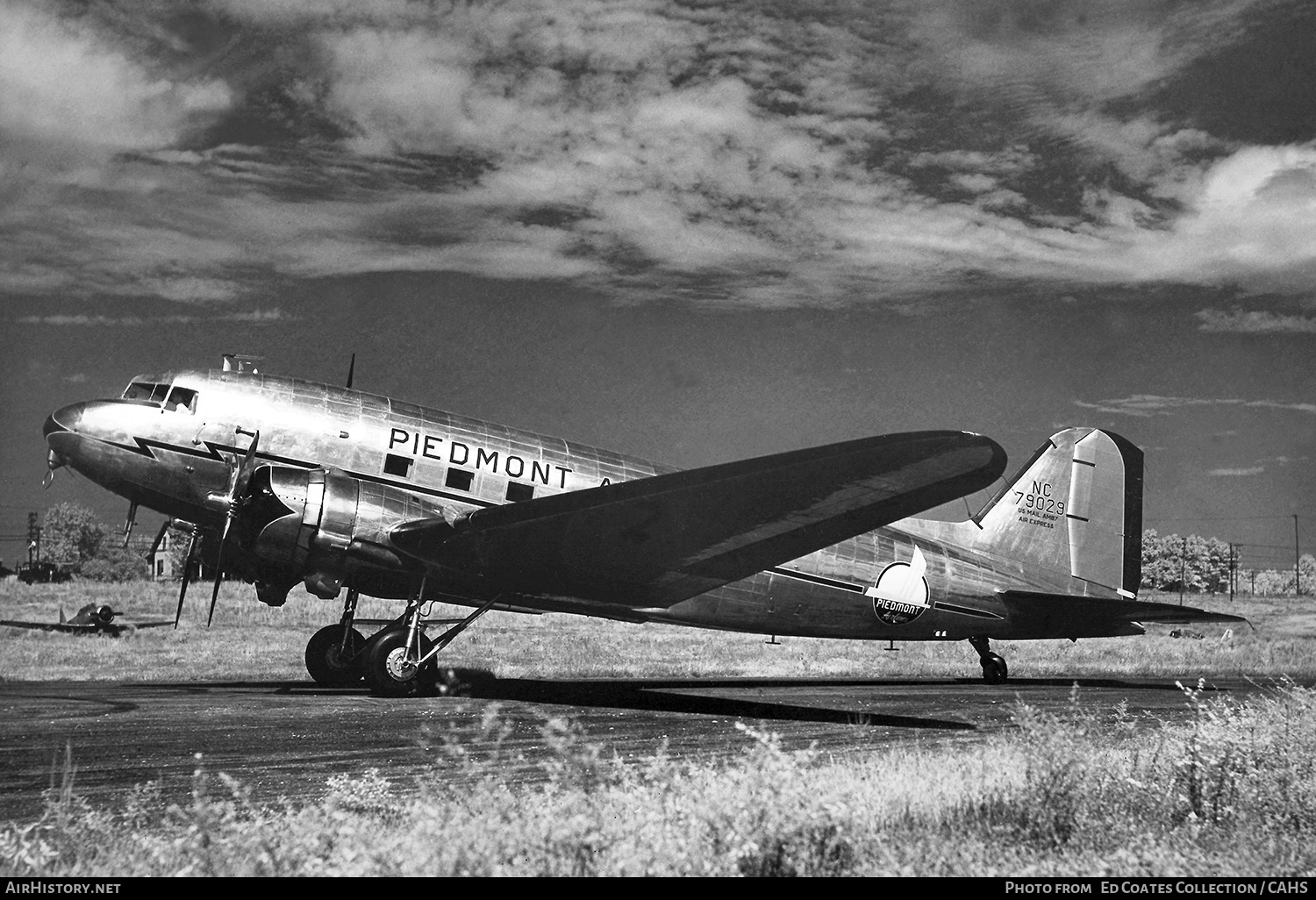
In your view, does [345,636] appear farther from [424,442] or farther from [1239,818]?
[1239,818]

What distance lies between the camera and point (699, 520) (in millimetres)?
12961

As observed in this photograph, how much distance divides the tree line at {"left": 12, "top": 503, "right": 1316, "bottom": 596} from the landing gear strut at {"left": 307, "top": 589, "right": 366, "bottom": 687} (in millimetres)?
51865

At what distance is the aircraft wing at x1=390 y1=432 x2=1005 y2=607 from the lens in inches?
430

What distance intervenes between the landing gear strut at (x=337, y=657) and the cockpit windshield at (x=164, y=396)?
3948 mm

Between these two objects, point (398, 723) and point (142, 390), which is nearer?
point (398, 723)

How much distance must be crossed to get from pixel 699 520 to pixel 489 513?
9.52 ft

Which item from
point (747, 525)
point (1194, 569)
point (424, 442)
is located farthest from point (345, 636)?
point (1194, 569)

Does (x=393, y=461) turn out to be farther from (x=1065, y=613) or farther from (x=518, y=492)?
(x=1065, y=613)

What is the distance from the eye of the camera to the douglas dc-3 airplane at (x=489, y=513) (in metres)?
12.2

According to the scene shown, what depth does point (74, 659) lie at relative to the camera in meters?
22.7

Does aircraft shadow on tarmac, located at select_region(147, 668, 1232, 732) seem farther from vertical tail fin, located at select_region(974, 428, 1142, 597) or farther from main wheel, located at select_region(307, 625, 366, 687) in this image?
vertical tail fin, located at select_region(974, 428, 1142, 597)

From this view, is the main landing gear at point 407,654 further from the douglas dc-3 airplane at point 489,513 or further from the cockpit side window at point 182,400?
the cockpit side window at point 182,400

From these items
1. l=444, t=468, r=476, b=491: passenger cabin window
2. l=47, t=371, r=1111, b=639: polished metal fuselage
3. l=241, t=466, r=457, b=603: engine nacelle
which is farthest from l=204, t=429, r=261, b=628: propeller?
l=444, t=468, r=476, b=491: passenger cabin window

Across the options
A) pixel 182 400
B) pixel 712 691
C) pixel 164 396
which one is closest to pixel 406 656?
pixel 182 400
